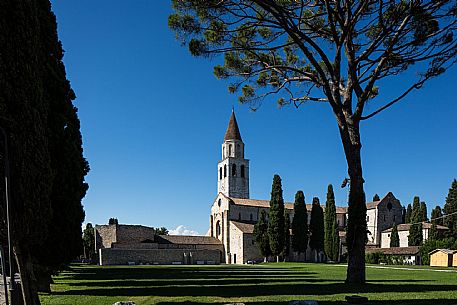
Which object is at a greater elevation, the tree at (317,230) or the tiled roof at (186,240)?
the tree at (317,230)

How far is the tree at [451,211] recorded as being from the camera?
47844 millimetres

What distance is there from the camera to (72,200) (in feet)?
38.5

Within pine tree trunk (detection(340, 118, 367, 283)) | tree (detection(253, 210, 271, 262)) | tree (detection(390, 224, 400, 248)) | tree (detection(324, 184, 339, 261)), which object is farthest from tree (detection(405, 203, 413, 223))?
pine tree trunk (detection(340, 118, 367, 283))

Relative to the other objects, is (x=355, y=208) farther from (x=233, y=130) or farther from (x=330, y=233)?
(x=233, y=130)

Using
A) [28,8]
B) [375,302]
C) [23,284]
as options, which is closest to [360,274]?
[375,302]

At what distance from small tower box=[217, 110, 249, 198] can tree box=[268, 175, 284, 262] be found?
18.6m

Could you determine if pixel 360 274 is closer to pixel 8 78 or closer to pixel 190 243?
pixel 8 78

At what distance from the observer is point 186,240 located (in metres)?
56.9

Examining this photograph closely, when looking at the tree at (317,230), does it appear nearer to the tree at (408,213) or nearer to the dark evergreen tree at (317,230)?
the dark evergreen tree at (317,230)

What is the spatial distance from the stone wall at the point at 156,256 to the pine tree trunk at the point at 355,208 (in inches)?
1470

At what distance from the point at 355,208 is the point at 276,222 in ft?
102

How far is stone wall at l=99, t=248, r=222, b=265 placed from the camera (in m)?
46.1

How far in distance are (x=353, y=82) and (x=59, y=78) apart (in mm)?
9763

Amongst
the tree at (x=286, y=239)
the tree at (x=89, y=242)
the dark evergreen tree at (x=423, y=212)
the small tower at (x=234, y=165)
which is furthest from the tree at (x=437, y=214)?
the tree at (x=89, y=242)
